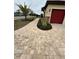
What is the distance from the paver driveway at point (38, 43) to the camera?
5.82 ft

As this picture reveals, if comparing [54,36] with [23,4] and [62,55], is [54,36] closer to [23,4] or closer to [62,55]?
[62,55]

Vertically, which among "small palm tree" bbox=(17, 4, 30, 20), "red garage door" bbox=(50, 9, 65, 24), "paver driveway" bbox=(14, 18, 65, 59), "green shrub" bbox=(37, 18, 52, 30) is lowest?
"paver driveway" bbox=(14, 18, 65, 59)

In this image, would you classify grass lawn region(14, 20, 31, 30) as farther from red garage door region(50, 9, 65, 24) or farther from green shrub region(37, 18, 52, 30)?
red garage door region(50, 9, 65, 24)

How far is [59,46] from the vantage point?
1808 mm

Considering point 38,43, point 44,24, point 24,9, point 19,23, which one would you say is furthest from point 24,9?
point 38,43

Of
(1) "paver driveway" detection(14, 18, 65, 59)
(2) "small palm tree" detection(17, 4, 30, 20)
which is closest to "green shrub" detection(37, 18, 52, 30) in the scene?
(1) "paver driveway" detection(14, 18, 65, 59)

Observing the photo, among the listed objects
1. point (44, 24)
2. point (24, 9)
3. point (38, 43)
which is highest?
point (24, 9)

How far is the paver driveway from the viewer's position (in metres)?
1.77

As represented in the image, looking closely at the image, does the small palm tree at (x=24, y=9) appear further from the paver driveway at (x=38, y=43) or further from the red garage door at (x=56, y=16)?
the red garage door at (x=56, y=16)

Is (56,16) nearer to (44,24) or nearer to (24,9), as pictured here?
(44,24)

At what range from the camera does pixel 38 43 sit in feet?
5.95
